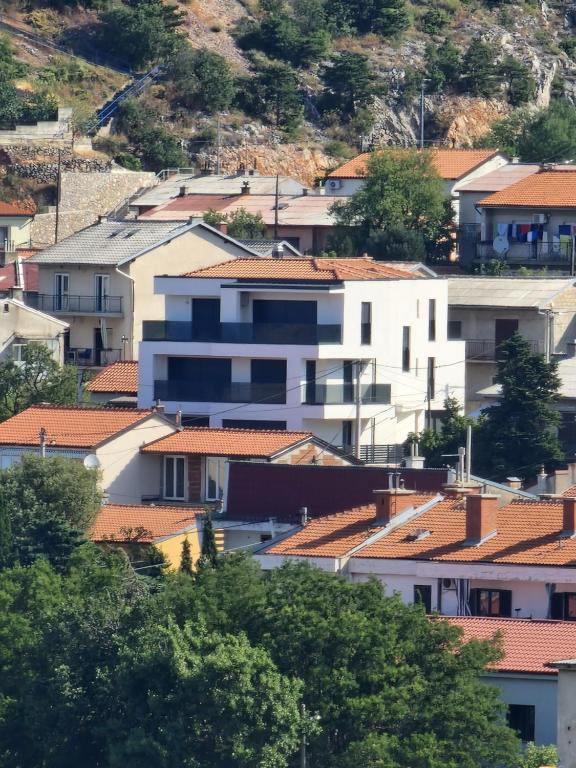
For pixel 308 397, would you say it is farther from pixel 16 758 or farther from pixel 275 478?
pixel 16 758

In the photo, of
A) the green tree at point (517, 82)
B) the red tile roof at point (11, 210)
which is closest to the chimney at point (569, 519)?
the red tile roof at point (11, 210)

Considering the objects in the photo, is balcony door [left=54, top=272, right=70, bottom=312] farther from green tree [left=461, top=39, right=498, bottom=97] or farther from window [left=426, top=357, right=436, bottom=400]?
green tree [left=461, top=39, right=498, bottom=97]

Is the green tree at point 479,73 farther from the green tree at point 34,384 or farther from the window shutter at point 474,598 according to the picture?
the window shutter at point 474,598

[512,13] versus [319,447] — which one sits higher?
[512,13]

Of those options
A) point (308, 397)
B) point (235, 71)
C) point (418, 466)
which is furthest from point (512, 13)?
point (418, 466)

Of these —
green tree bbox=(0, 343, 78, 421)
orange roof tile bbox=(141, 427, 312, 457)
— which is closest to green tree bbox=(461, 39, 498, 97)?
green tree bbox=(0, 343, 78, 421)

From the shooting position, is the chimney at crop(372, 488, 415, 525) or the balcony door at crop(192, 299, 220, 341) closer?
the chimney at crop(372, 488, 415, 525)
